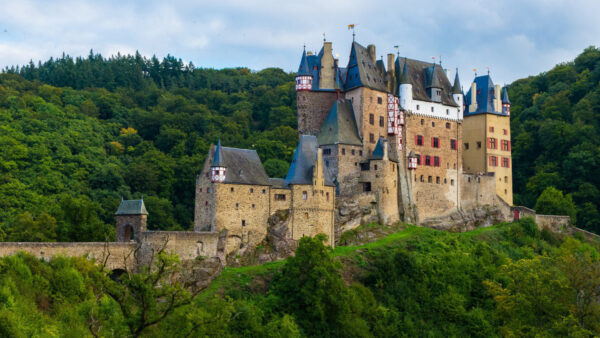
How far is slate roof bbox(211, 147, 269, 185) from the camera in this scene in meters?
49.2

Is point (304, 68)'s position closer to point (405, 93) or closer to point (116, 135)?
point (405, 93)

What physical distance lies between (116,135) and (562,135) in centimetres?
4671

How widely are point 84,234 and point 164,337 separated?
66.0ft

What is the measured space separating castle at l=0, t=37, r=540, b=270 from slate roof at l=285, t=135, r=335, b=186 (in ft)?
0.25

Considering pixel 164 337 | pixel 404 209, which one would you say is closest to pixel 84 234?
pixel 164 337

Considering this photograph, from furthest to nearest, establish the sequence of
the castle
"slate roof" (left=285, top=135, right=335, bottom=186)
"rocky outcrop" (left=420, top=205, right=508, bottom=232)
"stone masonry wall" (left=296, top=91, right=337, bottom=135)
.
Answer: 1. "rocky outcrop" (left=420, top=205, right=508, bottom=232)
2. "stone masonry wall" (left=296, top=91, right=337, bottom=135)
3. "slate roof" (left=285, top=135, right=335, bottom=186)
4. the castle

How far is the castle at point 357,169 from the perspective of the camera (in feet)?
157

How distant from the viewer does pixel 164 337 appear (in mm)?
32375

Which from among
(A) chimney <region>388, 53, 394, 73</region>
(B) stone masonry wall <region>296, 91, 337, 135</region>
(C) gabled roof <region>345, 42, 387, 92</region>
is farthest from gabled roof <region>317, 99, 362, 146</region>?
(A) chimney <region>388, 53, 394, 73</region>

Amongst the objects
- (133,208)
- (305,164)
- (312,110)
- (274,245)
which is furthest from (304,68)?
(133,208)

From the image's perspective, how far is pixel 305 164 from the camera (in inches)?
2066

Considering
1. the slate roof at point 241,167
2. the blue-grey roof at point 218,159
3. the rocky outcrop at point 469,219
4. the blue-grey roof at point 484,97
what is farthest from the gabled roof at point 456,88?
the blue-grey roof at point 218,159

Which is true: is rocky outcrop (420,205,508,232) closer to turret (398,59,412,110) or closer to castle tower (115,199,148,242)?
turret (398,59,412,110)

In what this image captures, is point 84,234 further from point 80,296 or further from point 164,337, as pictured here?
point 164,337
